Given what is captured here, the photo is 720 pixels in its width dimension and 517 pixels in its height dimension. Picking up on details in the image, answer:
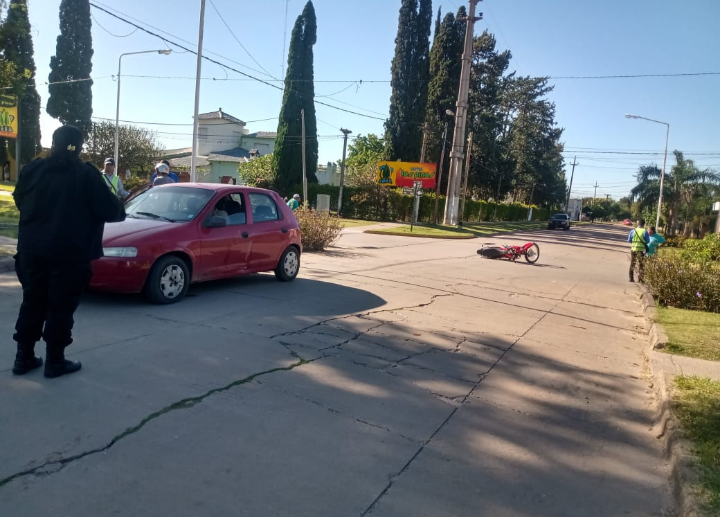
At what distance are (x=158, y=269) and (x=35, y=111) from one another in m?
53.9

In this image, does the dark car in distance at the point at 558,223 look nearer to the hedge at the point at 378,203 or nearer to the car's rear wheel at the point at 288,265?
the hedge at the point at 378,203

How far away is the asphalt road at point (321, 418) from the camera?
3164 mm

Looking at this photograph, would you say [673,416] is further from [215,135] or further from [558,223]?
[215,135]

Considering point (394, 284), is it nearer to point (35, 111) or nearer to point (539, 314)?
point (539, 314)

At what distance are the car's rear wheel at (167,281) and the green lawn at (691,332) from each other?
6.10m

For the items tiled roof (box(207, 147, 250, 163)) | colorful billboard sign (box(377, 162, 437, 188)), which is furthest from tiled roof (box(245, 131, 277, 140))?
colorful billboard sign (box(377, 162, 437, 188))

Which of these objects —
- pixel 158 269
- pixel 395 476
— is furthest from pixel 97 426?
pixel 158 269

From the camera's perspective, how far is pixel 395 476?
349 centimetres

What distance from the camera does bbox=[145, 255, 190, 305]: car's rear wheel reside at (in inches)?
280

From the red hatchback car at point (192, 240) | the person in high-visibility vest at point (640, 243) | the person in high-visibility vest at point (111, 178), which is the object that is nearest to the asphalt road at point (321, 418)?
the red hatchback car at point (192, 240)

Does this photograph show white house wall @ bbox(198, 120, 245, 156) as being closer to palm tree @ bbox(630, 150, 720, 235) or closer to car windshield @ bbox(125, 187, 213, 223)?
palm tree @ bbox(630, 150, 720, 235)

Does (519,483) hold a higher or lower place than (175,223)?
lower

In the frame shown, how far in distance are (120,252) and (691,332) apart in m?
7.66

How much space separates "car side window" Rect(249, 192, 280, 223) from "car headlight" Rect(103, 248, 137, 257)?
2.41 metres
